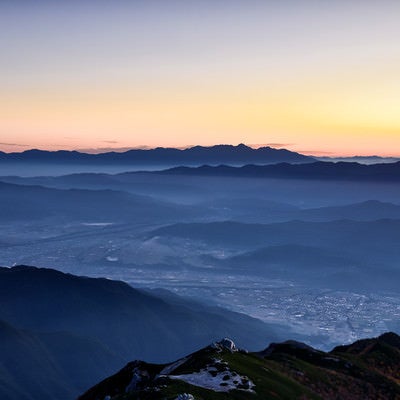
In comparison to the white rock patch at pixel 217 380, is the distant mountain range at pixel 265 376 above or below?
below

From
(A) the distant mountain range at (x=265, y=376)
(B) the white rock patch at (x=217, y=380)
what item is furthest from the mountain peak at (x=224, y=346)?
(B) the white rock patch at (x=217, y=380)

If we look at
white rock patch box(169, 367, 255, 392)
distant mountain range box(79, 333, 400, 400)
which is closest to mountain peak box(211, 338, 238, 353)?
distant mountain range box(79, 333, 400, 400)

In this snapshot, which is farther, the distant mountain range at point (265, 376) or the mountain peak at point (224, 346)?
the mountain peak at point (224, 346)

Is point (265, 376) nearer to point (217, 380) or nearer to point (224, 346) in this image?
point (217, 380)

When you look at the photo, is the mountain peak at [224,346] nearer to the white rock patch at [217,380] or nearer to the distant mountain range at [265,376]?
the distant mountain range at [265,376]

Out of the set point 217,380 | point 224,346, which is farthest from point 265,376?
point 224,346

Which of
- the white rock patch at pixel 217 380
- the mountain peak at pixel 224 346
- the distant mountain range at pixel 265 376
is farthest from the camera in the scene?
the mountain peak at pixel 224 346

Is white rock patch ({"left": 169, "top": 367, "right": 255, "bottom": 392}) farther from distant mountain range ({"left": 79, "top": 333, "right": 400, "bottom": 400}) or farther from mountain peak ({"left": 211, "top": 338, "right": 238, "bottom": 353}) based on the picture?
mountain peak ({"left": 211, "top": 338, "right": 238, "bottom": 353})

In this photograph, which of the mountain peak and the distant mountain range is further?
the mountain peak

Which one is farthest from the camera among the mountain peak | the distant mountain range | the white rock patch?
the mountain peak
